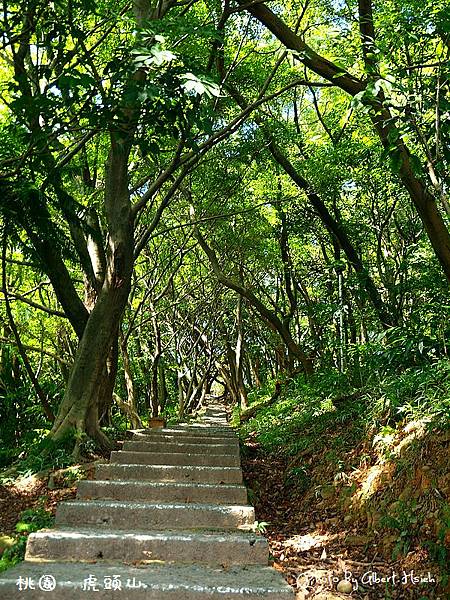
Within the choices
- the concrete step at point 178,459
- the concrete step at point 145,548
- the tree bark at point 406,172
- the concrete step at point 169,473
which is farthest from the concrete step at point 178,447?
the tree bark at point 406,172

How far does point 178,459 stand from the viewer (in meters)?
6.48

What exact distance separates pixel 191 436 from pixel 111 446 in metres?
1.87

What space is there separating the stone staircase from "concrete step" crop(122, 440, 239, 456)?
113cm

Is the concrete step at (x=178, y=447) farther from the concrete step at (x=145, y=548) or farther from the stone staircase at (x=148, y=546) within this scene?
the concrete step at (x=145, y=548)

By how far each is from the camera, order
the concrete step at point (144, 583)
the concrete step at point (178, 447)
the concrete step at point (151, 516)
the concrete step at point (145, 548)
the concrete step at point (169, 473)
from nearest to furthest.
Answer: the concrete step at point (144, 583)
the concrete step at point (145, 548)
the concrete step at point (151, 516)
the concrete step at point (169, 473)
the concrete step at point (178, 447)

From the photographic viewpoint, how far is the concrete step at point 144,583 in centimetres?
330

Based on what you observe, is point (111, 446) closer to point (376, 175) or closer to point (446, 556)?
point (446, 556)

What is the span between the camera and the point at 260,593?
332 centimetres

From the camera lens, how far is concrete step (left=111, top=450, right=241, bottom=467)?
638 cm

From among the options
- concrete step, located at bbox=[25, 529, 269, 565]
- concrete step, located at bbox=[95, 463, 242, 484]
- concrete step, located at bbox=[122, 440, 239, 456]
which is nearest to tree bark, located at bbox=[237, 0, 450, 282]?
concrete step, located at bbox=[25, 529, 269, 565]

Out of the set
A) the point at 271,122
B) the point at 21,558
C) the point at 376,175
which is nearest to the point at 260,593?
the point at 21,558

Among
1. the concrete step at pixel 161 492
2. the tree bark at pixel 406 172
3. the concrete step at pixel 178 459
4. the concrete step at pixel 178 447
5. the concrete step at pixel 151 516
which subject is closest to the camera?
the tree bark at pixel 406 172

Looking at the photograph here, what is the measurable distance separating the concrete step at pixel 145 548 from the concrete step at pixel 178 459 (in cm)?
232

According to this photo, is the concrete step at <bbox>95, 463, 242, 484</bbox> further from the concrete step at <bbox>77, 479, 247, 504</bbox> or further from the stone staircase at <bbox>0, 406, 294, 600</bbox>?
the concrete step at <bbox>77, 479, 247, 504</bbox>
